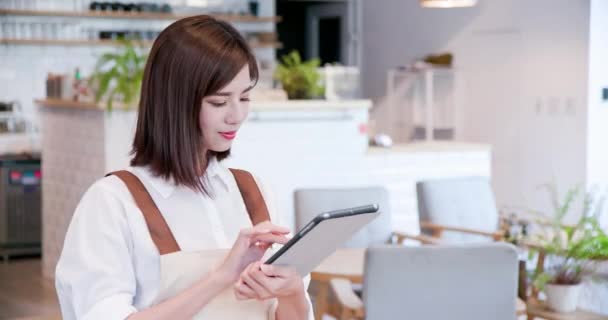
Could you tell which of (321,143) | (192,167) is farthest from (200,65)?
(321,143)

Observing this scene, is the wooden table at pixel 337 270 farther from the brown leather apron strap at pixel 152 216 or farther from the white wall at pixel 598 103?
the white wall at pixel 598 103

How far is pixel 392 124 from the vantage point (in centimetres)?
987

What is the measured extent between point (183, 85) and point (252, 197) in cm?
30

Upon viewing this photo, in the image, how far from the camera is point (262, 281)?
58.7 inches

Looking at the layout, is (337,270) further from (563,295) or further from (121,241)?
(121,241)

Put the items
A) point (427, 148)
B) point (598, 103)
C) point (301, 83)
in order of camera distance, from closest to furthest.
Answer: point (301, 83) < point (427, 148) < point (598, 103)

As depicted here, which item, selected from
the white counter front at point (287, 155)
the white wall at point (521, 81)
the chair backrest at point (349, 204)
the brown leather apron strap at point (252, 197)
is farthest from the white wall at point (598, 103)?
the brown leather apron strap at point (252, 197)

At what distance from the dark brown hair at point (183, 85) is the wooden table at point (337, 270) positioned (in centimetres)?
221

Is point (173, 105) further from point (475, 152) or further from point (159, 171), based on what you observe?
point (475, 152)

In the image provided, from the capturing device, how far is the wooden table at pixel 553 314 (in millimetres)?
3674

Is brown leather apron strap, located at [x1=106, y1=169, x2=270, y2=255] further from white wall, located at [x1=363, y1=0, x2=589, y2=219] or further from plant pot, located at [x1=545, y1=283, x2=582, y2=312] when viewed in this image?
white wall, located at [x1=363, y1=0, x2=589, y2=219]

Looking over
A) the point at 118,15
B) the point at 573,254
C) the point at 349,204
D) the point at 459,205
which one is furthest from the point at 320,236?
the point at 118,15

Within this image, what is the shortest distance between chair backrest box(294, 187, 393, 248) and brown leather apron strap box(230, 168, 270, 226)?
Answer: 9.72ft

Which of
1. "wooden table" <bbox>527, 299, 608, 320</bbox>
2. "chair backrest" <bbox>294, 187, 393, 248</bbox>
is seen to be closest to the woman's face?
"wooden table" <bbox>527, 299, 608, 320</bbox>
